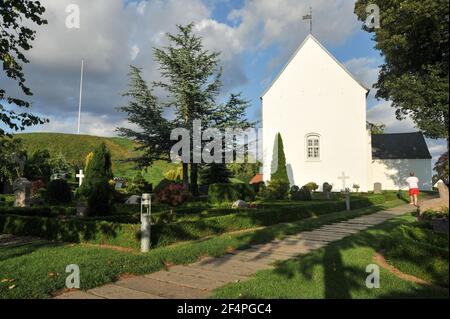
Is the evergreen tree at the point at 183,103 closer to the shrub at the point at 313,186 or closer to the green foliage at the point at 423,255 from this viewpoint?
the shrub at the point at 313,186

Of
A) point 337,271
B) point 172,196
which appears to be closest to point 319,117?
point 172,196

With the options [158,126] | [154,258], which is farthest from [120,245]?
[158,126]

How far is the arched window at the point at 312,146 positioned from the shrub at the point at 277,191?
715 cm

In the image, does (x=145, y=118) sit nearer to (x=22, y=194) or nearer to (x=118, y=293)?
(x=22, y=194)

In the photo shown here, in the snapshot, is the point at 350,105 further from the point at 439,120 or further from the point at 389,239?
the point at 389,239

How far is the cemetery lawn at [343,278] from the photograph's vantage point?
16.9ft

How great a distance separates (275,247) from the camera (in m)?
9.10

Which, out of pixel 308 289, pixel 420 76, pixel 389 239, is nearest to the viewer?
pixel 308 289

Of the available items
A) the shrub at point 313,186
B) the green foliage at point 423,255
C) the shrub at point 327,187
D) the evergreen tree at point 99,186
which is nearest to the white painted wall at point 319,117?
the shrub at point 313,186

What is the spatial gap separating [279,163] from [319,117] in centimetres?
606

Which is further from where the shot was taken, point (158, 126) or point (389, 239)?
point (158, 126)

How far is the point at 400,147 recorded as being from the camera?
3928 cm

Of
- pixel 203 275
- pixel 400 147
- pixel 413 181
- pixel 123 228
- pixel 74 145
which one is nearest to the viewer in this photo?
pixel 203 275
